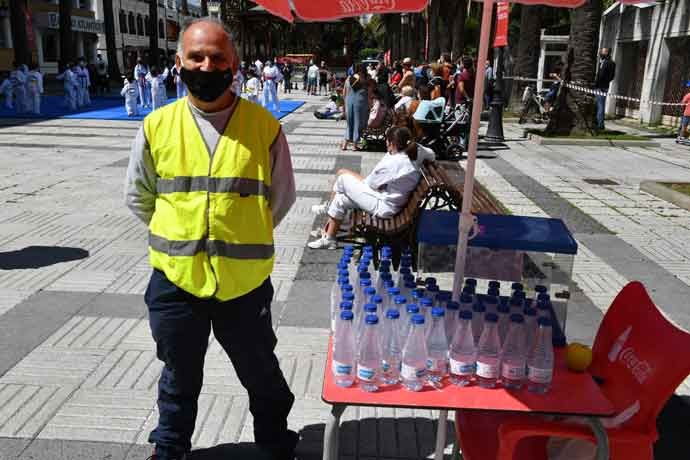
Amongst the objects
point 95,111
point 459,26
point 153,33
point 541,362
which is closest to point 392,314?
point 541,362

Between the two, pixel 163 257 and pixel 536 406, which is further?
pixel 163 257

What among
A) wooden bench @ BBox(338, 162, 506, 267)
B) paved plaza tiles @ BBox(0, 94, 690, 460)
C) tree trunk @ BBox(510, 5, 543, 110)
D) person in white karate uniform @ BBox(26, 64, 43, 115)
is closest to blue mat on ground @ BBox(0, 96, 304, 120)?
person in white karate uniform @ BBox(26, 64, 43, 115)

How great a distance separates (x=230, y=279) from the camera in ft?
7.93

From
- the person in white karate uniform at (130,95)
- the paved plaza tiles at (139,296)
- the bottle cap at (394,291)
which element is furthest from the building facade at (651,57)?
the bottle cap at (394,291)

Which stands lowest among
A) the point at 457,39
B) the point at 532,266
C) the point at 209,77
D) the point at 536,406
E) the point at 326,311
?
the point at 326,311

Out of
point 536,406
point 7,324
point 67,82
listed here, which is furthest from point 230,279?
point 67,82

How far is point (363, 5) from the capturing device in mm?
2701

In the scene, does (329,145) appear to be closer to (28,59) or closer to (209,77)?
(209,77)

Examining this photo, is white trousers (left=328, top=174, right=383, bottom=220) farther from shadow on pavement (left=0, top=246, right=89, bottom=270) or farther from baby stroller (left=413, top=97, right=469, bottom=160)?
baby stroller (left=413, top=97, right=469, bottom=160)

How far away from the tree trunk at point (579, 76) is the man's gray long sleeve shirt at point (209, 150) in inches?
530

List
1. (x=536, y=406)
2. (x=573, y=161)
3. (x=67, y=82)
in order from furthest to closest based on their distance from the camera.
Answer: (x=67, y=82) → (x=573, y=161) → (x=536, y=406)

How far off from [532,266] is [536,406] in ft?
2.86

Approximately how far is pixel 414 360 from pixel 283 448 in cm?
103

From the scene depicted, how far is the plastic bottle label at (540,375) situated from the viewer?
216 cm
